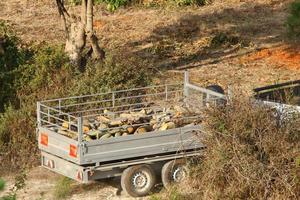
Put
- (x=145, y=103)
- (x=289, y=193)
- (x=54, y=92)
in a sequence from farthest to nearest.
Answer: (x=54, y=92) < (x=145, y=103) < (x=289, y=193)

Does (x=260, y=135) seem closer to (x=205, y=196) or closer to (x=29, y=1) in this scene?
(x=205, y=196)

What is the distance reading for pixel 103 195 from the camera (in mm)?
12289

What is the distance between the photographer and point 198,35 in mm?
23781

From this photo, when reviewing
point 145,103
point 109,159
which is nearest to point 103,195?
point 109,159

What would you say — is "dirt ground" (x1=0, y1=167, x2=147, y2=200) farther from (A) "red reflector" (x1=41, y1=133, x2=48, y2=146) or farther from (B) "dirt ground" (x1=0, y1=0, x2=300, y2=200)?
(B) "dirt ground" (x1=0, y1=0, x2=300, y2=200)

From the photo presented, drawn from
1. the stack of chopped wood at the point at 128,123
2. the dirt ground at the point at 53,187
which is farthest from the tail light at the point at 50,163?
the dirt ground at the point at 53,187

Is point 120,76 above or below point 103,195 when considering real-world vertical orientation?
above

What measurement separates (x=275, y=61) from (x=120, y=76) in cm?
663

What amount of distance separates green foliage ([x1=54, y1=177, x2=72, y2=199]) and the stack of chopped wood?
3.11 ft

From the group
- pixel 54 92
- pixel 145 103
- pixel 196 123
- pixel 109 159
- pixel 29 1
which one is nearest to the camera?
pixel 109 159

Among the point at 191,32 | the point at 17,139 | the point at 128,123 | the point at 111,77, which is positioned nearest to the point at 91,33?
the point at 111,77

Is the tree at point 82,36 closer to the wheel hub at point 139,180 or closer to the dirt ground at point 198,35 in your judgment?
the dirt ground at point 198,35

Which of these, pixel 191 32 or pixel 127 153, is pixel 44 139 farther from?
pixel 191 32

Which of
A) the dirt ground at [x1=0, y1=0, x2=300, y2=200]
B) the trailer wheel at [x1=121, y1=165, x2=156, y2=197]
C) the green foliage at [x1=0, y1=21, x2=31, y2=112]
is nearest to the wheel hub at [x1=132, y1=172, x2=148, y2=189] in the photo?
the trailer wheel at [x1=121, y1=165, x2=156, y2=197]
